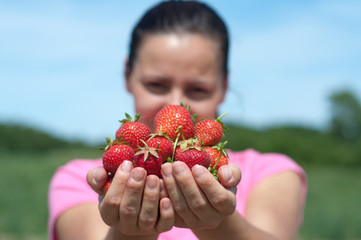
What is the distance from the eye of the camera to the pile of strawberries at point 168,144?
3.40 ft

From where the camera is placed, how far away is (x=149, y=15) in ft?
6.48

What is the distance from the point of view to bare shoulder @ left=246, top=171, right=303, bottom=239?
63.8 inches

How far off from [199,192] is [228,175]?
80mm

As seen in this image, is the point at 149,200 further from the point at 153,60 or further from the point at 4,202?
the point at 4,202

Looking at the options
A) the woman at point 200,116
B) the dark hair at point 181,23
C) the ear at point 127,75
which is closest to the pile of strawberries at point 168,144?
the woman at point 200,116

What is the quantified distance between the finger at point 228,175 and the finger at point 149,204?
157 mm

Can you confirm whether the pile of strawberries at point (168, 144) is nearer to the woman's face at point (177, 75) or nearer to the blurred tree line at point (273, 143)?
the woman's face at point (177, 75)

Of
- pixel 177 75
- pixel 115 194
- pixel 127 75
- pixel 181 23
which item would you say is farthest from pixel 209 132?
pixel 127 75

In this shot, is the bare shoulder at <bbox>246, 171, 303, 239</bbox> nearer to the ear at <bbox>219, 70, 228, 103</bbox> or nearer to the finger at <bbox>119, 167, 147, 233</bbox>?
the ear at <bbox>219, 70, 228, 103</bbox>

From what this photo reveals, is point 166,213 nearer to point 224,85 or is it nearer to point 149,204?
point 149,204

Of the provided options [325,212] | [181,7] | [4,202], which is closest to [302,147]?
[325,212]

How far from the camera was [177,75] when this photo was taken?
5.52 feet

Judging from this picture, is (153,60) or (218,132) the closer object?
(218,132)

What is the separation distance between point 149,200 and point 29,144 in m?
23.7
